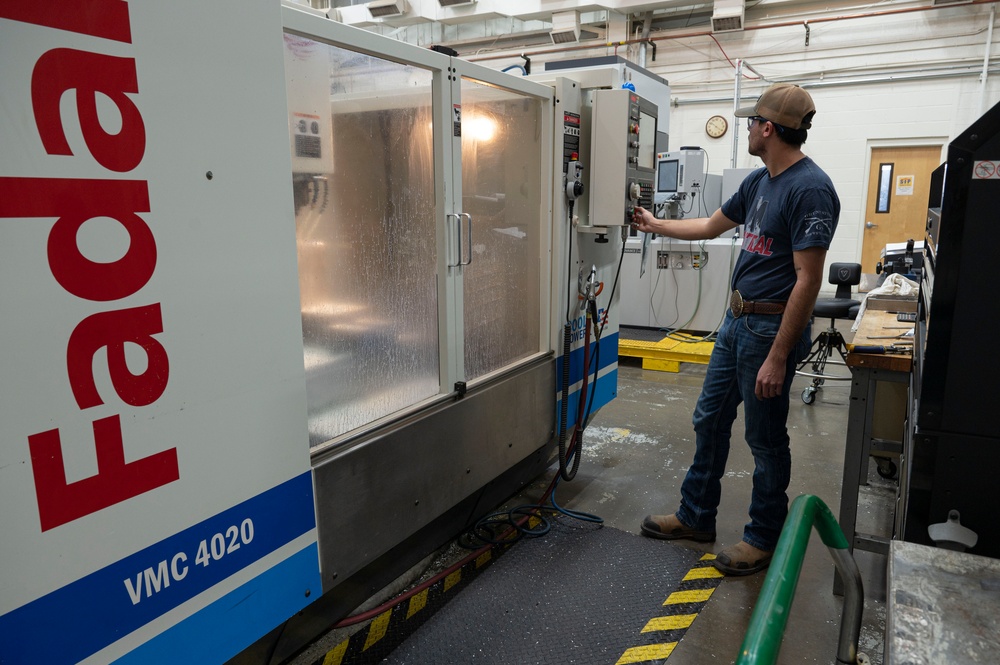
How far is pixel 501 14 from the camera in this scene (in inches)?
263

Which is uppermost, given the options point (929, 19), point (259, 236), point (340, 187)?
point (929, 19)

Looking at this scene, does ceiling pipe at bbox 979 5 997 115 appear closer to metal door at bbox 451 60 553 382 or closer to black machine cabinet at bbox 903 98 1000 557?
metal door at bbox 451 60 553 382

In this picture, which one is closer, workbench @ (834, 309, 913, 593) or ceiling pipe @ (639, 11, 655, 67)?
workbench @ (834, 309, 913, 593)

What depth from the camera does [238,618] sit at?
139 centimetres

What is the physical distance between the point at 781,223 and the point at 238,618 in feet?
5.92

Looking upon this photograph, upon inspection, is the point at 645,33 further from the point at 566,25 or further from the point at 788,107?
the point at 788,107

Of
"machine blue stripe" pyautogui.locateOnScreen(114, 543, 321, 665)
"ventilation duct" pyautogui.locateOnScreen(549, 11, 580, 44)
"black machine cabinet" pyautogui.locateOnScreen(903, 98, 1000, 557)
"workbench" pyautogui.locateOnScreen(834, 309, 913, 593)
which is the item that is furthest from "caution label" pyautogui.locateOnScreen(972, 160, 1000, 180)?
"ventilation duct" pyautogui.locateOnScreen(549, 11, 580, 44)

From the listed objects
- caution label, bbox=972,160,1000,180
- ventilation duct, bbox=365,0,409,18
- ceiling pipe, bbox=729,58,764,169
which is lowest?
caution label, bbox=972,160,1000,180

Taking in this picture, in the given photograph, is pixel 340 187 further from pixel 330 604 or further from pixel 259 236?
pixel 330 604

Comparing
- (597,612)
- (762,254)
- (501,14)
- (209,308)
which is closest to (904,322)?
(762,254)

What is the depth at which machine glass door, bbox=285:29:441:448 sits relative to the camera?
1646mm

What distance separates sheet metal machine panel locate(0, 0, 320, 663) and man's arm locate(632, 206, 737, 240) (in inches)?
65.4

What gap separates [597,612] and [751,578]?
573 mm

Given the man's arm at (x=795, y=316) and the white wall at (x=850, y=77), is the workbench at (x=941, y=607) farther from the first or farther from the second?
the white wall at (x=850, y=77)
